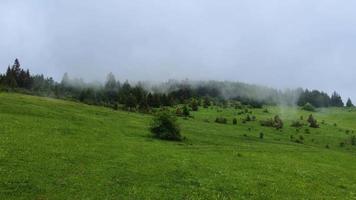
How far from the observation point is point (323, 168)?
58.3 metres

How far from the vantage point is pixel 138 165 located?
150 feet

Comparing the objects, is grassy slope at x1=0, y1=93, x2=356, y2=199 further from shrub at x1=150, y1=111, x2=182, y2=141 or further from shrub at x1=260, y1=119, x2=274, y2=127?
shrub at x1=260, y1=119, x2=274, y2=127

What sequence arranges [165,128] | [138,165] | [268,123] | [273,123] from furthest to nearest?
A: [268,123], [273,123], [165,128], [138,165]

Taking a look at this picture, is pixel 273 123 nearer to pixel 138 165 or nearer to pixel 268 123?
pixel 268 123

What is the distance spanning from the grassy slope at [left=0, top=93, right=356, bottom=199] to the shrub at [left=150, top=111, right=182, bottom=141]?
1.79 m

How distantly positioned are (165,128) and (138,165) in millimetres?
27187

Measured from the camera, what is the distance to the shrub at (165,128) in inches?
2846

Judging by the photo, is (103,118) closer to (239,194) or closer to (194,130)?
(194,130)

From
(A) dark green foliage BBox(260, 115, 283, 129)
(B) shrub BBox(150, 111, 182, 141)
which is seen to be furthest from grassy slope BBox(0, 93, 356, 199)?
(A) dark green foliage BBox(260, 115, 283, 129)

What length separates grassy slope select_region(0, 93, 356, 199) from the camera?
118ft

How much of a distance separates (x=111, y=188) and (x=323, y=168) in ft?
103

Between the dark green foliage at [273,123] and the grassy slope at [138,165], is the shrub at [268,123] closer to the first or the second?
the dark green foliage at [273,123]

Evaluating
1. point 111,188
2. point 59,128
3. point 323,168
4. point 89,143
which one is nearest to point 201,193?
point 111,188

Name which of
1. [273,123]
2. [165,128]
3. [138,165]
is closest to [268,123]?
[273,123]
